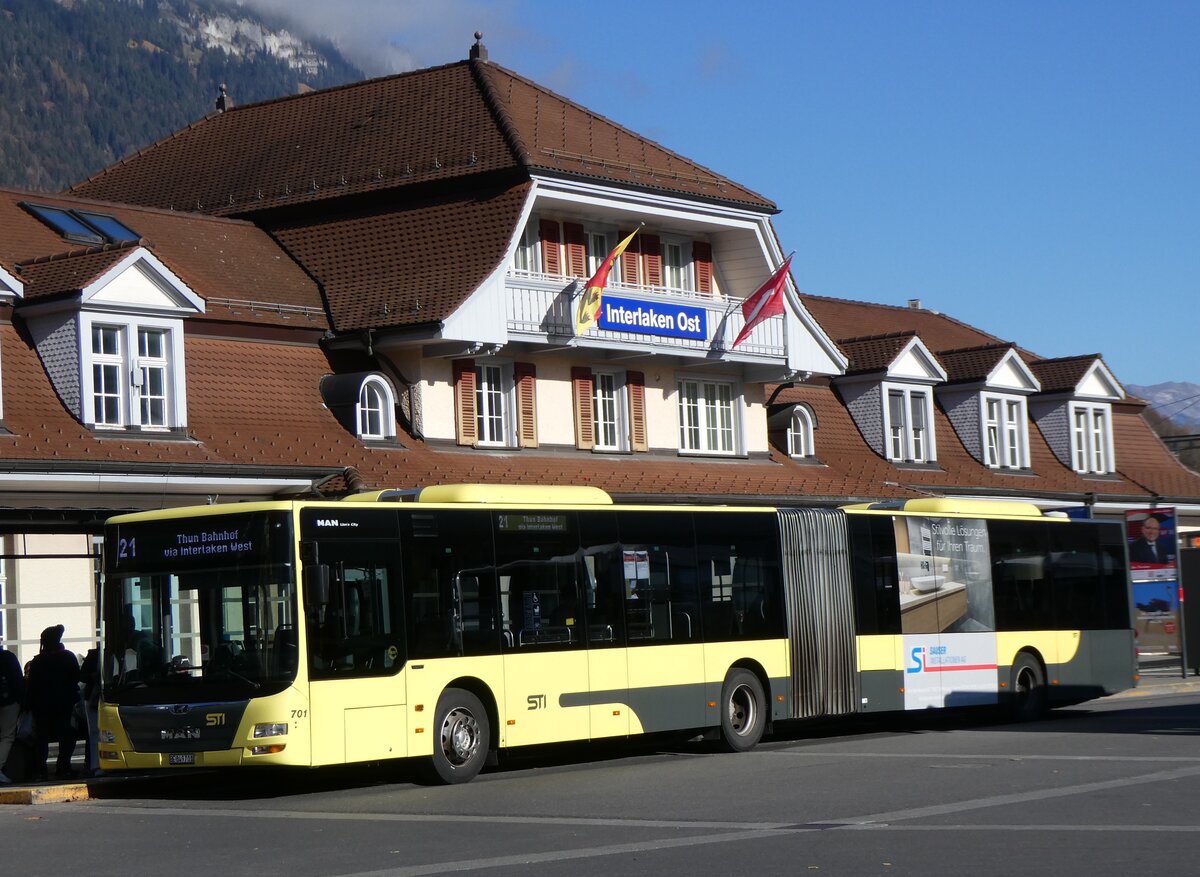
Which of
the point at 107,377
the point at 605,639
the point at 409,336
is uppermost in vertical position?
the point at 409,336

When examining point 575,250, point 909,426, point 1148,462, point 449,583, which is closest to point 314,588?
point 449,583

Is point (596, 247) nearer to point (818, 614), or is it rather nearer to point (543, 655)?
point (818, 614)

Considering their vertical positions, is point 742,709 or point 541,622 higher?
point 541,622

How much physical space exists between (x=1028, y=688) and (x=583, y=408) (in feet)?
36.3

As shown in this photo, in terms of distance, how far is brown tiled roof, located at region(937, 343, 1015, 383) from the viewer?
46.9 metres

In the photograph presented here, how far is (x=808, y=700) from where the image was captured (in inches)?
953

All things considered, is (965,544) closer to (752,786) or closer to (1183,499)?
(752,786)

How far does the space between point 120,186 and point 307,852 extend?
28.6 m

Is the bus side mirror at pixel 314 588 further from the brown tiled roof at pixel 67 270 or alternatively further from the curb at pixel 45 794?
the brown tiled roof at pixel 67 270

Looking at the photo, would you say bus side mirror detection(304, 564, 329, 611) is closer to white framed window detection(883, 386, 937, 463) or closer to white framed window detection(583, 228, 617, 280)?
white framed window detection(583, 228, 617, 280)

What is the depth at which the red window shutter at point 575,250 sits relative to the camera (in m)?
35.4

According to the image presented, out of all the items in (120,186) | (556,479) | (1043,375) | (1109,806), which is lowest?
(1109,806)

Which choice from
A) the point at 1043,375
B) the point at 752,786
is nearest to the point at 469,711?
the point at 752,786

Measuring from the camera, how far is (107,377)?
90.4 ft
